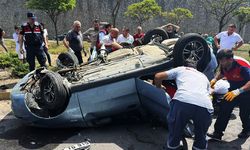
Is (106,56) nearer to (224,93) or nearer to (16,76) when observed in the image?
(224,93)

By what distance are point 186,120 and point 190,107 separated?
0.59 ft

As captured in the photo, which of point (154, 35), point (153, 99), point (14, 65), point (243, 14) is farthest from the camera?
point (243, 14)

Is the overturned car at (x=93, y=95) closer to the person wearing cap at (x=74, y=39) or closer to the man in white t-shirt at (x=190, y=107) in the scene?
the man in white t-shirt at (x=190, y=107)

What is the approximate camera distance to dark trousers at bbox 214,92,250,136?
4656 millimetres

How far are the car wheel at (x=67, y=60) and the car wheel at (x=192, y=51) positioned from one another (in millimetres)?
2342

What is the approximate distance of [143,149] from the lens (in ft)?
14.4

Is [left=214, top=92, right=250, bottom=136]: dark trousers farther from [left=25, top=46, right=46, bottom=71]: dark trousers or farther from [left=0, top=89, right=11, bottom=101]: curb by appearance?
[left=25, top=46, right=46, bottom=71]: dark trousers

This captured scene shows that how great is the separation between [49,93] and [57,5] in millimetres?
19365

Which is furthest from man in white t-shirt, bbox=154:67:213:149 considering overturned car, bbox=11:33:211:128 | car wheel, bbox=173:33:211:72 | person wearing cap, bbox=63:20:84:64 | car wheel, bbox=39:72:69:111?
person wearing cap, bbox=63:20:84:64

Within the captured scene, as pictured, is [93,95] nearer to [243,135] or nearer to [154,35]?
[243,135]

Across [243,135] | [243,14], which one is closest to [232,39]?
[243,135]

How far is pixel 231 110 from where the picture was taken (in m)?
4.68

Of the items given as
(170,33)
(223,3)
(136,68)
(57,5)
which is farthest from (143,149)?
(223,3)

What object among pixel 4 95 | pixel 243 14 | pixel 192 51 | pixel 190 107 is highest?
pixel 192 51
